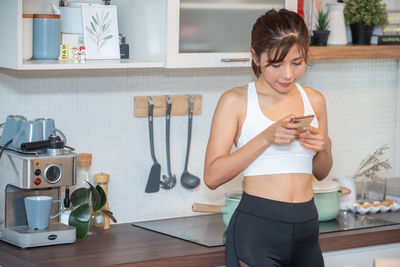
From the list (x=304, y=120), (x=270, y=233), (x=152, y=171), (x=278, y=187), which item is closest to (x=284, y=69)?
(x=304, y=120)

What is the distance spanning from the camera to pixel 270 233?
2266 mm

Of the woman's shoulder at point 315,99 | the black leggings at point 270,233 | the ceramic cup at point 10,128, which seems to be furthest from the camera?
the ceramic cup at point 10,128

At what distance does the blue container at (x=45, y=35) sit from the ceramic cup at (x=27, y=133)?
0.84ft

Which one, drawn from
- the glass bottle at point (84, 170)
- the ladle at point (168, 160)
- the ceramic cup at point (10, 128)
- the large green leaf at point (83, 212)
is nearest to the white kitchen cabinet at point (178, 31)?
the ceramic cup at point (10, 128)

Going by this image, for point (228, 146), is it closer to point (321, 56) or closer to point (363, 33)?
point (321, 56)

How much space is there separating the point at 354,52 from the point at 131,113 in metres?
1.04

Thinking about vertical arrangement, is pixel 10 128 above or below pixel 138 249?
above

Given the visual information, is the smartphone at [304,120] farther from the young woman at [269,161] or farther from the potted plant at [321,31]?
the potted plant at [321,31]

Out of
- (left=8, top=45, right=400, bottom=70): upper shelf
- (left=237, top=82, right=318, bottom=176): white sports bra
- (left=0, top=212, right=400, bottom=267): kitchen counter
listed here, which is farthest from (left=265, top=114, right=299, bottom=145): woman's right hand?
(left=8, top=45, right=400, bottom=70): upper shelf

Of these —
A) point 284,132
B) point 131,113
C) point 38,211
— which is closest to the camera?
point 284,132

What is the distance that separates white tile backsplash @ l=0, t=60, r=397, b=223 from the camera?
9.50 ft

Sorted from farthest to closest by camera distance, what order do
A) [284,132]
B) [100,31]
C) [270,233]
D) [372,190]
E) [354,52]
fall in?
[372,190] → [354,52] → [100,31] → [270,233] → [284,132]

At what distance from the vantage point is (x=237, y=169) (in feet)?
7.42

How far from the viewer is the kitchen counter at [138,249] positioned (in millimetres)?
2486
